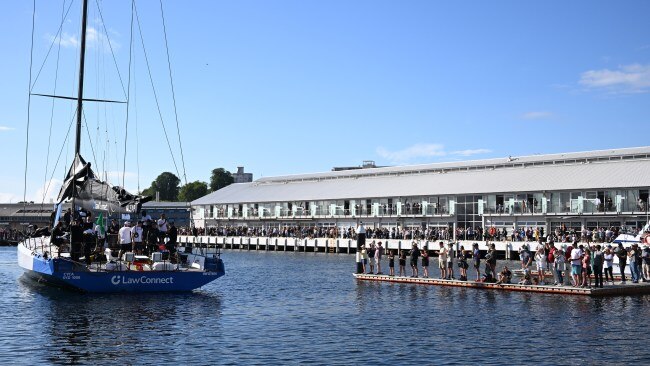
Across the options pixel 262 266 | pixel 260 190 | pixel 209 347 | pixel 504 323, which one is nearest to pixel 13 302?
pixel 209 347

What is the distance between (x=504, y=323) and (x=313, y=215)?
7632 centimetres

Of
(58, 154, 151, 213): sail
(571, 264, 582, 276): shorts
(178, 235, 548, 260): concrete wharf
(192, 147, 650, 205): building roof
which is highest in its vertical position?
(192, 147, 650, 205): building roof

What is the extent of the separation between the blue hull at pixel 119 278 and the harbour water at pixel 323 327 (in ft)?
1.87

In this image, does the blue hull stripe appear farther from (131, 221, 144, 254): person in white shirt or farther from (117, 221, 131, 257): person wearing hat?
(131, 221, 144, 254): person in white shirt

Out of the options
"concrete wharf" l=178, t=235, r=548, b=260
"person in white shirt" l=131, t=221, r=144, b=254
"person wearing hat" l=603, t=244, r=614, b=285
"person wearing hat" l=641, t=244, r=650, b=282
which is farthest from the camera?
"concrete wharf" l=178, t=235, r=548, b=260

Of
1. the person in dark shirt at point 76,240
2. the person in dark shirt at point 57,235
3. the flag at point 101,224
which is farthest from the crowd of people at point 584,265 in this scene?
the person in dark shirt at point 57,235

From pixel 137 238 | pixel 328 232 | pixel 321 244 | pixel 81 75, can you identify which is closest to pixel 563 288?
pixel 137 238

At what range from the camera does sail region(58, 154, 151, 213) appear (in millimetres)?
36625

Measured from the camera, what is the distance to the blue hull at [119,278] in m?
33.7

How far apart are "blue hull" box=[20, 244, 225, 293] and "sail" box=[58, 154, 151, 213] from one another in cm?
345

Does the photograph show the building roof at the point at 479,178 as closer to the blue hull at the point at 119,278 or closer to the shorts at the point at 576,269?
the shorts at the point at 576,269

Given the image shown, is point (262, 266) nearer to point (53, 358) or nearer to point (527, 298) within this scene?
point (527, 298)

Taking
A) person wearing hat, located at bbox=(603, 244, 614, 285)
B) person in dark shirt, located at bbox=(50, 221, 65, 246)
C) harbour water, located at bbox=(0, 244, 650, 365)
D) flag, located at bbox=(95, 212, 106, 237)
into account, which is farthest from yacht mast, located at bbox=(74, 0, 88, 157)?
person wearing hat, located at bbox=(603, 244, 614, 285)

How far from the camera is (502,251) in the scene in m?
70.9
